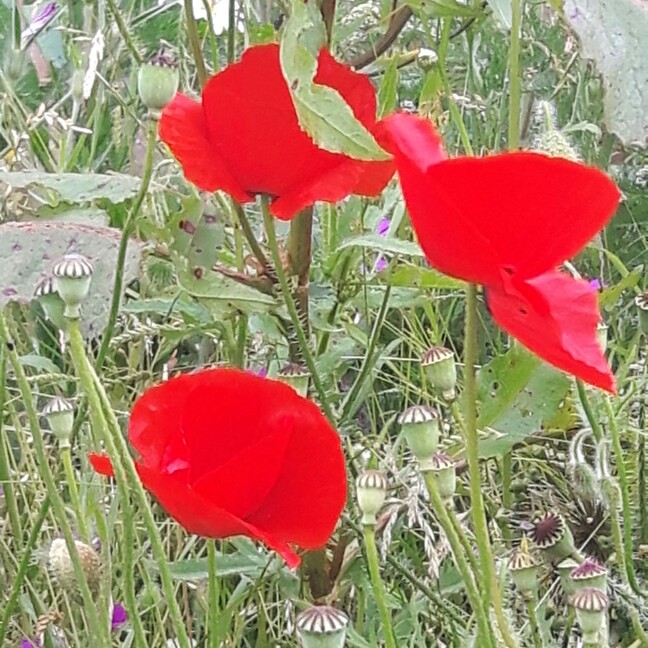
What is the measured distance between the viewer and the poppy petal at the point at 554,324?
0.30m

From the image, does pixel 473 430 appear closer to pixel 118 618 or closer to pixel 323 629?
pixel 323 629

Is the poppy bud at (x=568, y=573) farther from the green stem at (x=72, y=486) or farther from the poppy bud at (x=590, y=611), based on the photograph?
the green stem at (x=72, y=486)

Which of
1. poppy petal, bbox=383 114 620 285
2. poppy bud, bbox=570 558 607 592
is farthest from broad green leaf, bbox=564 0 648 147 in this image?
poppy bud, bbox=570 558 607 592

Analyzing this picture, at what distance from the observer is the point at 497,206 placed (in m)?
0.30

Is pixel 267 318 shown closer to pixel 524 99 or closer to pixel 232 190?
pixel 232 190

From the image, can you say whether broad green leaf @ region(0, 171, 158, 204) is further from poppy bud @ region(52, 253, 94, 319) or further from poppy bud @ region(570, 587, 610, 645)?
poppy bud @ region(570, 587, 610, 645)

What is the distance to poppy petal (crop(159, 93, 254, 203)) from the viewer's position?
41 cm

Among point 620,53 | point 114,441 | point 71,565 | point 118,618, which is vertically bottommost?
point 118,618

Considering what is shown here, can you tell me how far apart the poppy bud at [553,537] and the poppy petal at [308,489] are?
10cm

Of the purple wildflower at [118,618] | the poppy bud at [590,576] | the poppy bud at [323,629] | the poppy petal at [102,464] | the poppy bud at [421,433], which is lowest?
the purple wildflower at [118,618]

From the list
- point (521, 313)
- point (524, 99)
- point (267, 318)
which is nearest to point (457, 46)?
point (524, 99)

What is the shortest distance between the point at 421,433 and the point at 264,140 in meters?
0.12

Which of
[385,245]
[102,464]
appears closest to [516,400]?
[385,245]

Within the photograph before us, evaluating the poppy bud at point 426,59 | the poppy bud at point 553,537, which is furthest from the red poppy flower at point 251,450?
the poppy bud at point 426,59
